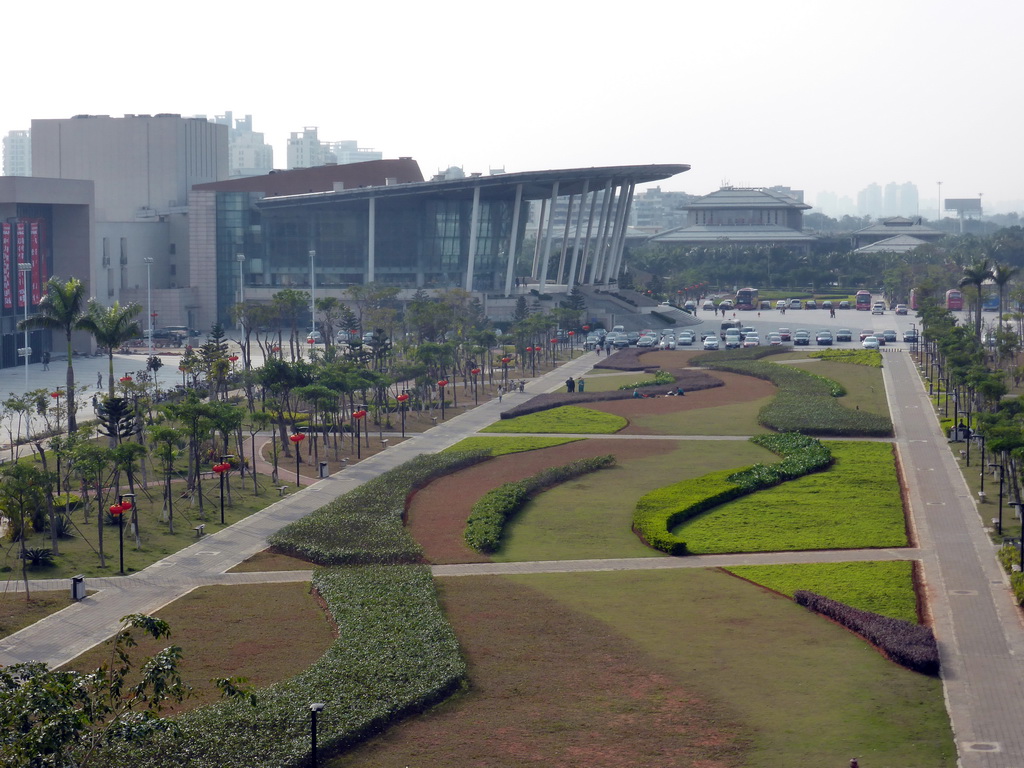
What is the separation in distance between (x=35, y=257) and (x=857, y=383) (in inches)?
2214

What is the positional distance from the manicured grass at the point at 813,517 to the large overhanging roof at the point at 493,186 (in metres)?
72.5

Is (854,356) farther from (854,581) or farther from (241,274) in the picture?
(854,581)

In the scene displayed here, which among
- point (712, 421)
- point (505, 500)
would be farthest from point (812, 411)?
point (505, 500)

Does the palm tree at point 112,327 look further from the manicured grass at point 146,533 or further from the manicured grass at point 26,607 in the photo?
the manicured grass at point 26,607

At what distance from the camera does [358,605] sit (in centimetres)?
2989

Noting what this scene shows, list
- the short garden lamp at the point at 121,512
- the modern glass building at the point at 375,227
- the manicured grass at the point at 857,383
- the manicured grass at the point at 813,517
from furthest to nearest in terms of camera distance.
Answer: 1. the modern glass building at the point at 375,227
2. the manicured grass at the point at 857,383
3. the manicured grass at the point at 813,517
4. the short garden lamp at the point at 121,512

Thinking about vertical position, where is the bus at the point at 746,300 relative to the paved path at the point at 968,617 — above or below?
above

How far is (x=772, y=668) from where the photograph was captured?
25828 millimetres

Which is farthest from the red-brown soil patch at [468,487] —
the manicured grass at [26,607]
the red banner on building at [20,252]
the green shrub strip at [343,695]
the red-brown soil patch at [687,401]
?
the red banner on building at [20,252]

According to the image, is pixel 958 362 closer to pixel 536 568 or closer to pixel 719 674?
pixel 536 568

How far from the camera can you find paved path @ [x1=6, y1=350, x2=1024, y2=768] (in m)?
23.7

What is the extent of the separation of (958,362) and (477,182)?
6022 cm

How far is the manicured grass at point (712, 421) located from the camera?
58406 mm

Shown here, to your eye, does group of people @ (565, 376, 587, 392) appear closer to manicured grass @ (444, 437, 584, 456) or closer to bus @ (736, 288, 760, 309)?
manicured grass @ (444, 437, 584, 456)
